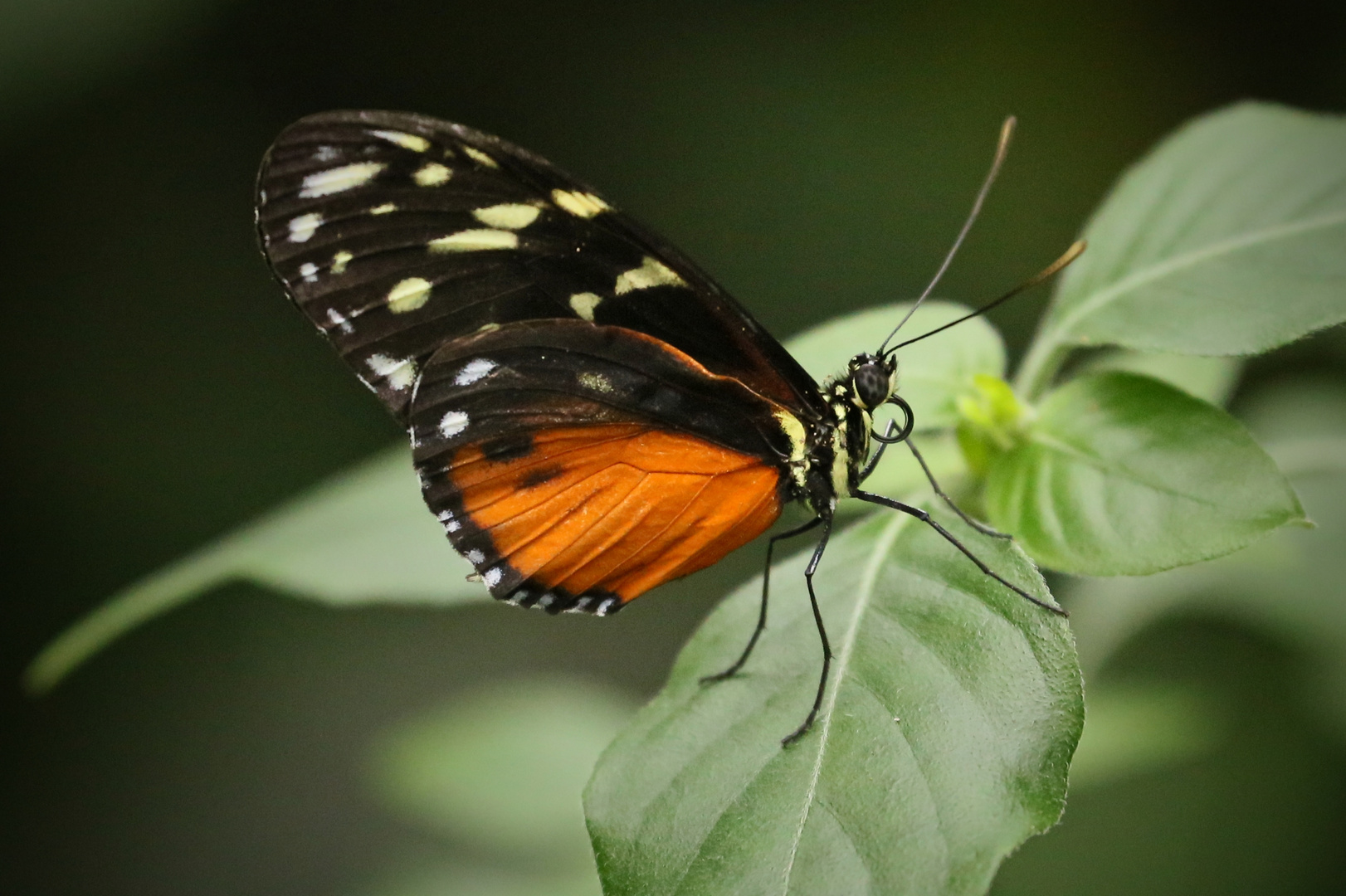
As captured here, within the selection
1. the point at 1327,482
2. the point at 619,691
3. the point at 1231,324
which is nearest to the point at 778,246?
the point at 619,691

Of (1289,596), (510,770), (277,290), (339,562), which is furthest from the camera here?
(277,290)

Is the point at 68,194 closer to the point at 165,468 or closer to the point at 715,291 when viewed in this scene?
the point at 165,468

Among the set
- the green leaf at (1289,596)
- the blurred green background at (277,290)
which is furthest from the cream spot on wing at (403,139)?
the blurred green background at (277,290)

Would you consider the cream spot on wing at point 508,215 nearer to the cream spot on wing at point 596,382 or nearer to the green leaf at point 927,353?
the cream spot on wing at point 596,382

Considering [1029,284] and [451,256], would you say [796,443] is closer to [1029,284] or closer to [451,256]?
[1029,284]

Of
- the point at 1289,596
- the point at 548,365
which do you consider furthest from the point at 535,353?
the point at 1289,596

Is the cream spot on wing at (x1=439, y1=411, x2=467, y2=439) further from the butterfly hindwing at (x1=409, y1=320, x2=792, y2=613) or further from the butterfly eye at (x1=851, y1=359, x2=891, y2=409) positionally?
the butterfly eye at (x1=851, y1=359, x2=891, y2=409)
